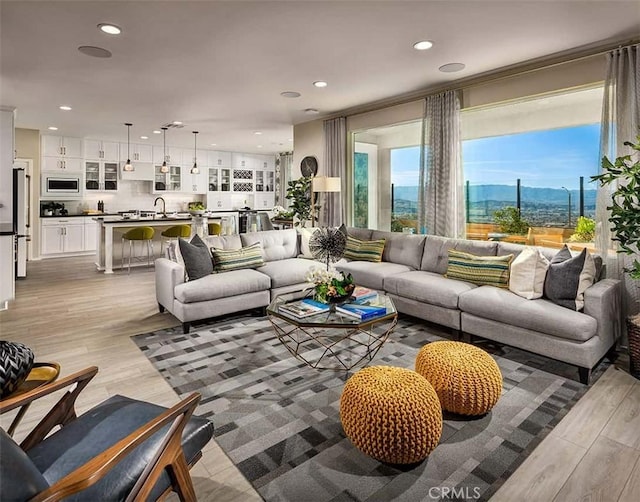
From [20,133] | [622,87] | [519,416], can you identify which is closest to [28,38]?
[519,416]

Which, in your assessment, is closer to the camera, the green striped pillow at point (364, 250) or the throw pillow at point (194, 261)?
the throw pillow at point (194, 261)

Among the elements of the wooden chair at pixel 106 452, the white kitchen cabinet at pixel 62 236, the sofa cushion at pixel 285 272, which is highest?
the white kitchen cabinet at pixel 62 236

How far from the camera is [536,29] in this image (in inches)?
128

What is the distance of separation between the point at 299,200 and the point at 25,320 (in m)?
4.30

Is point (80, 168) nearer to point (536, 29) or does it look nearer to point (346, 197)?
point (346, 197)

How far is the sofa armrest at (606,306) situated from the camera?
2.93 meters

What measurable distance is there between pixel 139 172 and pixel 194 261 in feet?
22.3

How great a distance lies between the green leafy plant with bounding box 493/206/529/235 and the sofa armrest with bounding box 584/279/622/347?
292cm

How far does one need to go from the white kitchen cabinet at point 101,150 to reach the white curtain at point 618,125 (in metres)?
9.68

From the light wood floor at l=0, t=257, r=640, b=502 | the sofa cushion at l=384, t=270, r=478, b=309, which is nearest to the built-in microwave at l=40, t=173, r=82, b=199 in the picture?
the light wood floor at l=0, t=257, r=640, b=502

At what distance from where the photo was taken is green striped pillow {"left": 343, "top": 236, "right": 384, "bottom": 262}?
509cm

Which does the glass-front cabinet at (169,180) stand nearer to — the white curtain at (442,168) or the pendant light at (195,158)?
the pendant light at (195,158)

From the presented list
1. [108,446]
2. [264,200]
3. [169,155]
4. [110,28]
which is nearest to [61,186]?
[169,155]

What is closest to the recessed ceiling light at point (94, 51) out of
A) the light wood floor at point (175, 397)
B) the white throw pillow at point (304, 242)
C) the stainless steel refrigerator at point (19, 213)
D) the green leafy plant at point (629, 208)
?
the light wood floor at point (175, 397)
